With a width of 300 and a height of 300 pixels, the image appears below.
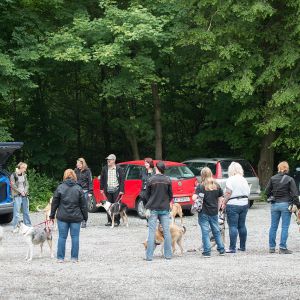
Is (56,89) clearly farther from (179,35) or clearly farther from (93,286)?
(93,286)

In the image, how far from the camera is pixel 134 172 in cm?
2198

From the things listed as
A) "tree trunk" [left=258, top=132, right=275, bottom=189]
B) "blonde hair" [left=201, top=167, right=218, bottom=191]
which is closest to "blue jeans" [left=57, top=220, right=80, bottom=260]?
"blonde hair" [left=201, top=167, right=218, bottom=191]

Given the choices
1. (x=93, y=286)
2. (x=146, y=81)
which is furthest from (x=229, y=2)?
(x=93, y=286)

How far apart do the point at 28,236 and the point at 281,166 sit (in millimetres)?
4918

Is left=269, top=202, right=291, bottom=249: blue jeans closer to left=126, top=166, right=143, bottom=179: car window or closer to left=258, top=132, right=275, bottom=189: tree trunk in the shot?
left=126, top=166, right=143, bottom=179: car window

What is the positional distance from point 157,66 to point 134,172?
29.2 feet

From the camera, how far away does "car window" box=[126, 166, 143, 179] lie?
71.5ft

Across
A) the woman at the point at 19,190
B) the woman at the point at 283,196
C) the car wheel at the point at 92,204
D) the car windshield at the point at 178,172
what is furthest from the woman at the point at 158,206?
the car wheel at the point at 92,204

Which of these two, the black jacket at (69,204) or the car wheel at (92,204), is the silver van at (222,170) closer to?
the car wheel at (92,204)

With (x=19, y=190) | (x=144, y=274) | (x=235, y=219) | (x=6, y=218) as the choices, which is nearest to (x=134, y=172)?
(x=6, y=218)

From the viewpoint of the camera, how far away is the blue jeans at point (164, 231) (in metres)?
12.7

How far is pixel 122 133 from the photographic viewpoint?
36156 millimetres

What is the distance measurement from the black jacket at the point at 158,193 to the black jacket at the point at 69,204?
121cm

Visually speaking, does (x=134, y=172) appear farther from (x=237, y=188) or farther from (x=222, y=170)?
(x=237, y=188)
